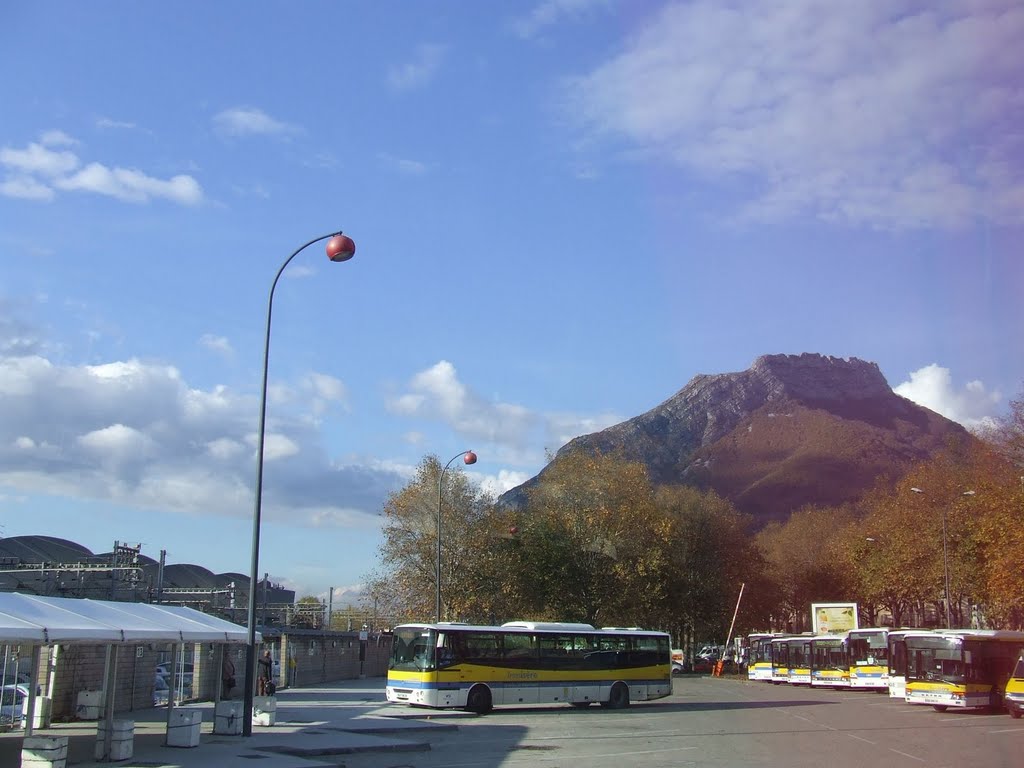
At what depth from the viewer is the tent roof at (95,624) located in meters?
15.1

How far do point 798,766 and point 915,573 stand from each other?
53081 millimetres

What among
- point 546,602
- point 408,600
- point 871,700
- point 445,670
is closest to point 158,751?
point 445,670

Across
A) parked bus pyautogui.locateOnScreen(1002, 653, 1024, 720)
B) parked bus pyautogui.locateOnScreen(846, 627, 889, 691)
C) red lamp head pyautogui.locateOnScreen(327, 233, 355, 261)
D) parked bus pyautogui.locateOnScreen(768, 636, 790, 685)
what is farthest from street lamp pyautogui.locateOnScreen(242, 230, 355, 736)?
parked bus pyautogui.locateOnScreen(768, 636, 790, 685)

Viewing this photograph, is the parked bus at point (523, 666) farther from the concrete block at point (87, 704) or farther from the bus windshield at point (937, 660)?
the bus windshield at point (937, 660)

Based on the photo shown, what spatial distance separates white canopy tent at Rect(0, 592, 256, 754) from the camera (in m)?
15.1

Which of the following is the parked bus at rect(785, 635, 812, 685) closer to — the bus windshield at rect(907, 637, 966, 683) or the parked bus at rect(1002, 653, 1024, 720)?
the bus windshield at rect(907, 637, 966, 683)

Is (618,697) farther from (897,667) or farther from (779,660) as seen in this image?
(779,660)

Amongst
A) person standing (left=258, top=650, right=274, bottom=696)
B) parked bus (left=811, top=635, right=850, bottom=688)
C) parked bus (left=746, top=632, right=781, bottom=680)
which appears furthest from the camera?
parked bus (left=746, top=632, right=781, bottom=680)

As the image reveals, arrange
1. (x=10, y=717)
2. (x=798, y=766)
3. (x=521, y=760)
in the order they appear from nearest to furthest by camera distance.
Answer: (x=798, y=766) → (x=521, y=760) → (x=10, y=717)

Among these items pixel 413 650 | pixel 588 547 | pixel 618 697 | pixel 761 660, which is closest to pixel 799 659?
pixel 761 660

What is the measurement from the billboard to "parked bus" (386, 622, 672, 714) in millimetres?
24971

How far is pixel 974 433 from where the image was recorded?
5600 cm

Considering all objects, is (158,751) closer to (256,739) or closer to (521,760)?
(256,739)

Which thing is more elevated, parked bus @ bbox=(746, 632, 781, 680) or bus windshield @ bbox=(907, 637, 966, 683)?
bus windshield @ bbox=(907, 637, 966, 683)
